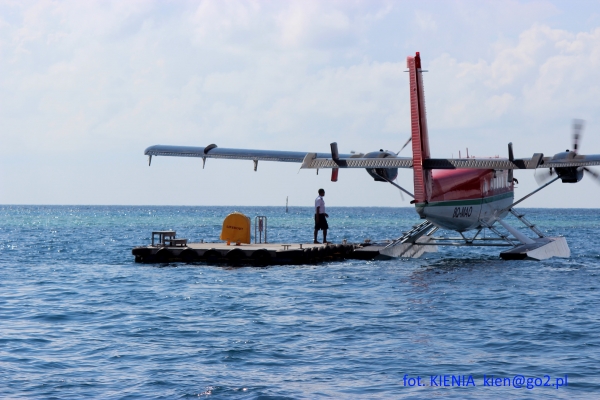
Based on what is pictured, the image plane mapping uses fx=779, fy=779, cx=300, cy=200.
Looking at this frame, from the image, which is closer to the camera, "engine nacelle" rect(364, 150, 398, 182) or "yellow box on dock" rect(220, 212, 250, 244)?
"engine nacelle" rect(364, 150, 398, 182)

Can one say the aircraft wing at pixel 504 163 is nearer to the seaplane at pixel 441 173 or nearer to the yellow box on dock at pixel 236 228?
the seaplane at pixel 441 173

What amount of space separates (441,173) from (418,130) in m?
2.53

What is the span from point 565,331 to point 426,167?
11.1 metres

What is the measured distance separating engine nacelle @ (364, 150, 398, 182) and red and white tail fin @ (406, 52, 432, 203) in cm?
204

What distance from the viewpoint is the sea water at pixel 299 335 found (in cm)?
1006

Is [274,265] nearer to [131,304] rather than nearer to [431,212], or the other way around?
[431,212]

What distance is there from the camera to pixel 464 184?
26359mm

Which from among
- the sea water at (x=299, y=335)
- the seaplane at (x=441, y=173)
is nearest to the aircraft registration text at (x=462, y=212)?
the seaplane at (x=441, y=173)

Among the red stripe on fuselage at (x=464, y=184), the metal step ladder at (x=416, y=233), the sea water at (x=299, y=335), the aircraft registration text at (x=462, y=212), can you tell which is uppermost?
the red stripe on fuselage at (x=464, y=184)

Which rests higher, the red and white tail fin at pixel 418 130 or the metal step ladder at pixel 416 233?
the red and white tail fin at pixel 418 130

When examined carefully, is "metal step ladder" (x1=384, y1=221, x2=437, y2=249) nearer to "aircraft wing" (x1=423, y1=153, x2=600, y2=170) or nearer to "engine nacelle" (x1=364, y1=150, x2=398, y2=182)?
"engine nacelle" (x1=364, y1=150, x2=398, y2=182)

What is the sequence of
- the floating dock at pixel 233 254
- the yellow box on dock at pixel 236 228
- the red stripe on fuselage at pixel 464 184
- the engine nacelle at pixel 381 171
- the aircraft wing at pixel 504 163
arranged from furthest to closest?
the yellow box on dock at pixel 236 228
the engine nacelle at pixel 381 171
the red stripe on fuselage at pixel 464 184
the floating dock at pixel 233 254
the aircraft wing at pixel 504 163

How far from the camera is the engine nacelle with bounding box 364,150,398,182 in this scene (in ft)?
86.6

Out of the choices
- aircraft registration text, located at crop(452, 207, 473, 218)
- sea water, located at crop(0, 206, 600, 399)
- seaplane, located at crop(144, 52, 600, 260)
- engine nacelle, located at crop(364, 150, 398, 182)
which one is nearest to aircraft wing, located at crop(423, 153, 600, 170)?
seaplane, located at crop(144, 52, 600, 260)
